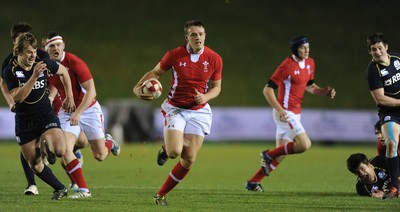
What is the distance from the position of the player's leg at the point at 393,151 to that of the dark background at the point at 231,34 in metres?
19.9

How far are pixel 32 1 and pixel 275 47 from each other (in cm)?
1152

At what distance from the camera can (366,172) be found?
10586 mm

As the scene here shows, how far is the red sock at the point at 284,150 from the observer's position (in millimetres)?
12273

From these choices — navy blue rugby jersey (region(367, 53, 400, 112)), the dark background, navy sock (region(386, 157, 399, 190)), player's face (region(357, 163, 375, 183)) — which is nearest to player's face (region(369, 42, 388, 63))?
navy blue rugby jersey (region(367, 53, 400, 112))

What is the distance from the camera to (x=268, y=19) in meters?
36.4

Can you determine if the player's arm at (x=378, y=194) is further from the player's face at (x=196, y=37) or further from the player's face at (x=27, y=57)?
the player's face at (x=27, y=57)

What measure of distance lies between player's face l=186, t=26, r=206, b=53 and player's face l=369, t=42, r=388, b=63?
2.28 metres

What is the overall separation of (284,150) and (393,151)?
2336mm

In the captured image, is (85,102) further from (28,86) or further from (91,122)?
(28,86)

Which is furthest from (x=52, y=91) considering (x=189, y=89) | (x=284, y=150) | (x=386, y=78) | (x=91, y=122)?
(x=386, y=78)

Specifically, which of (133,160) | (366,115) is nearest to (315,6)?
(366,115)

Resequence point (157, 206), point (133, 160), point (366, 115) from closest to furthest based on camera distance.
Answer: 1. point (157, 206)
2. point (133, 160)
3. point (366, 115)

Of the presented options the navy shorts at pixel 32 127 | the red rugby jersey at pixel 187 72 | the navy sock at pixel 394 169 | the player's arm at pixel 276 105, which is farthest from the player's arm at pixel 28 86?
the navy sock at pixel 394 169

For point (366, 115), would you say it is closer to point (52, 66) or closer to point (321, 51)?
point (321, 51)
